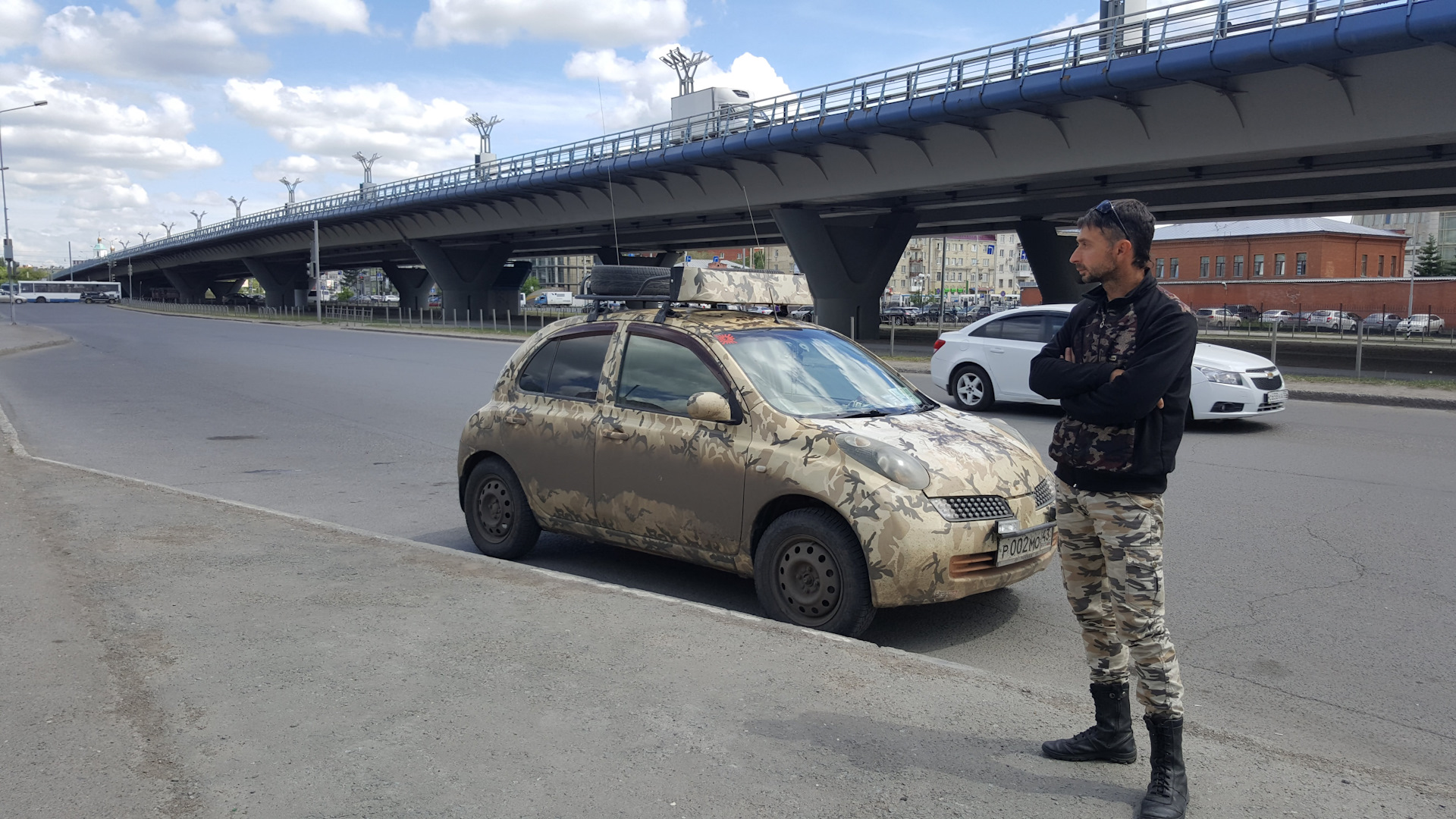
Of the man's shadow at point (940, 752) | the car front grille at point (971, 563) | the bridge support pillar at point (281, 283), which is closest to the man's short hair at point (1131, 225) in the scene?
the man's shadow at point (940, 752)

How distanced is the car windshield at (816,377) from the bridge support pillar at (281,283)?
10252cm

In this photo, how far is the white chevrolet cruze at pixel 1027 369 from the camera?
12.5m

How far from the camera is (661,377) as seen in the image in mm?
5781

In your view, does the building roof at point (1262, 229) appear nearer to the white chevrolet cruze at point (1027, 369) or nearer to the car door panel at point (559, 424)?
the white chevrolet cruze at point (1027, 369)

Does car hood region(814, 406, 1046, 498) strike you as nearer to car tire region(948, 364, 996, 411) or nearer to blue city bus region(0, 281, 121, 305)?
car tire region(948, 364, 996, 411)

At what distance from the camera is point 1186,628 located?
5250 mm

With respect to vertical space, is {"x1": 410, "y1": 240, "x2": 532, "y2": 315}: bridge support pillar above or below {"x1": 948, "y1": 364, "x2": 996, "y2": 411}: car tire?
above

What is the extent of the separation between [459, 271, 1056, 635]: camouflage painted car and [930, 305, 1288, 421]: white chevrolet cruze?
23.9ft

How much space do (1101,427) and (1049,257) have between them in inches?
1552

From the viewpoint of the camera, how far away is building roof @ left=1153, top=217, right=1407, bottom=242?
74438mm

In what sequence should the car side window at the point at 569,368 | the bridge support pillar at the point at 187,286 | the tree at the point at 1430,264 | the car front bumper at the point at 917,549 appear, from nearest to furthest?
1. the car front bumper at the point at 917,549
2. the car side window at the point at 569,368
3. the tree at the point at 1430,264
4. the bridge support pillar at the point at 187,286

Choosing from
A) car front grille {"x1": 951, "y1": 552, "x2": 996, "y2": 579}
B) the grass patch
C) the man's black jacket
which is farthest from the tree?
the man's black jacket

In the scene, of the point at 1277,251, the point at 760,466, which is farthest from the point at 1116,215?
the point at 1277,251

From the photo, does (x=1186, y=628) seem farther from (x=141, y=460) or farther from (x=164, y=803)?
(x=141, y=460)
